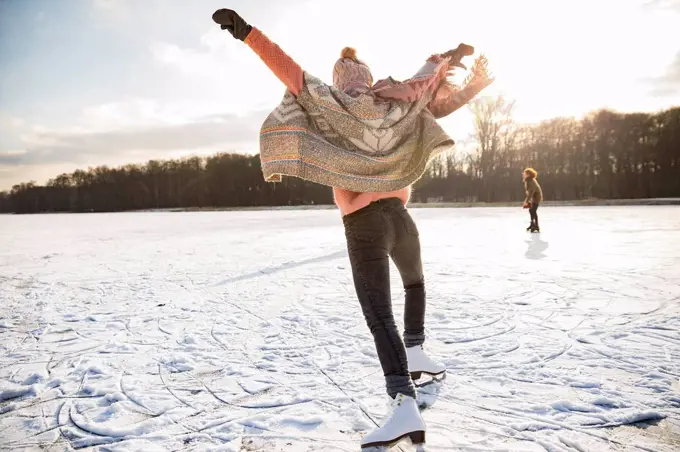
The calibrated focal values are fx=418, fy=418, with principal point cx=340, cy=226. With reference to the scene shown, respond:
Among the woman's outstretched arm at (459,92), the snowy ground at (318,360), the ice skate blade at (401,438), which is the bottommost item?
the snowy ground at (318,360)

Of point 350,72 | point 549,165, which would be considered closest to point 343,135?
point 350,72

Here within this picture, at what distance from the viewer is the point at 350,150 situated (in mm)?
1761

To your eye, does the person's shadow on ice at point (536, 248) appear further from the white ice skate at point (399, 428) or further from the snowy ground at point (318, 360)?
the white ice skate at point (399, 428)

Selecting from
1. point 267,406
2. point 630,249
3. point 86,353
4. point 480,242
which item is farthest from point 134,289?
point 630,249

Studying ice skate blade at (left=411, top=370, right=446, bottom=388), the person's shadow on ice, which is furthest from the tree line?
ice skate blade at (left=411, top=370, right=446, bottom=388)

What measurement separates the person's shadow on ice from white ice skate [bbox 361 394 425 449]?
5.89m

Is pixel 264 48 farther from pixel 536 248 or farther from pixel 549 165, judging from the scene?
pixel 549 165

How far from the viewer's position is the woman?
66.9 inches

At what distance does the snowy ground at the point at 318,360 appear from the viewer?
192cm

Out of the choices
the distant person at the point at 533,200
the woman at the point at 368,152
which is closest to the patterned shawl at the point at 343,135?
the woman at the point at 368,152

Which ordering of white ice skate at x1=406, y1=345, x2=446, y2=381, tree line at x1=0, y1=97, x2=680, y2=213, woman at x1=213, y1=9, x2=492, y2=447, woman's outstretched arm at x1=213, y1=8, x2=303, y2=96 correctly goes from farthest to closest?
tree line at x1=0, y1=97, x2=680, y2=213, white ice skate at x1=406, y1=345, x2=446, y2=381, woman at x1=213, y1=9, x2=492, y2=447, woman's outstretched arm at x1=213, y1=8, x2=303, y2=96

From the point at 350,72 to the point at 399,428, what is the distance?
60.8 inches

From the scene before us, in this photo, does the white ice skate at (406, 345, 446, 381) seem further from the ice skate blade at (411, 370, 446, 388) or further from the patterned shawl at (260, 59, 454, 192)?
the patterned shawl at (260, 59, 454, 192)

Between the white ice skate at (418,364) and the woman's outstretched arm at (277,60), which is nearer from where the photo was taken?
the woman's outstretched arm at (277,60)
